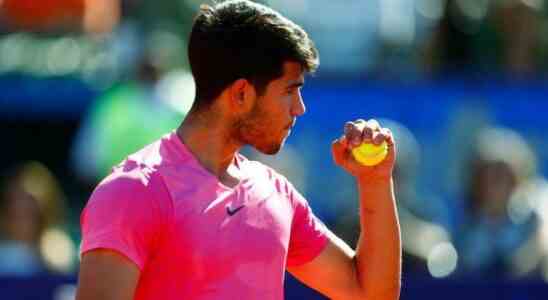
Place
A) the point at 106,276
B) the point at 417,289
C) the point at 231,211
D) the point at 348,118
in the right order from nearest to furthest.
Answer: the point at 106,276, the point at 231,211, the point at 417,289, the point at 348,118

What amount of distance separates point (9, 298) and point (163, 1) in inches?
132

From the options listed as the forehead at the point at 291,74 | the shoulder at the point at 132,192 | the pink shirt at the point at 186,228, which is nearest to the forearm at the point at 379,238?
the pink shirt at the point at 186,228

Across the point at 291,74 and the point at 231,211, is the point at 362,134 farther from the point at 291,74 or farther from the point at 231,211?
the point at 231,211

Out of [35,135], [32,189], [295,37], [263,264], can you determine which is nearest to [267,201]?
[263,264]

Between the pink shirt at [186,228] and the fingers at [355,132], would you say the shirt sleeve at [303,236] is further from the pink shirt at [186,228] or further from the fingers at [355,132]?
the fingers at [355,132]

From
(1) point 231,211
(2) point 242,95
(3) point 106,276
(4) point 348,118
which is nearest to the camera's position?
(3) point 106,276

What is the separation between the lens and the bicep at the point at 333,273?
4633 mm

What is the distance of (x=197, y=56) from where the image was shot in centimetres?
432

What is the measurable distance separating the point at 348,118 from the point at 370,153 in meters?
4.59

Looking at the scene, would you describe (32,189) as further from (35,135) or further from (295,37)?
(295,37)

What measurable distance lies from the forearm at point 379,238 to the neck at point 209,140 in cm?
46

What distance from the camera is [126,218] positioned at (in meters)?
4.00

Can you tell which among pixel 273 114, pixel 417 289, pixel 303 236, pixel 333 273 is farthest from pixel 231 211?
pixel 417 289

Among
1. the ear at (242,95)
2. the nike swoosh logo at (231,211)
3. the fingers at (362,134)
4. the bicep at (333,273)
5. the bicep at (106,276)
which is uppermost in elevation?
the ear at (242,95)
